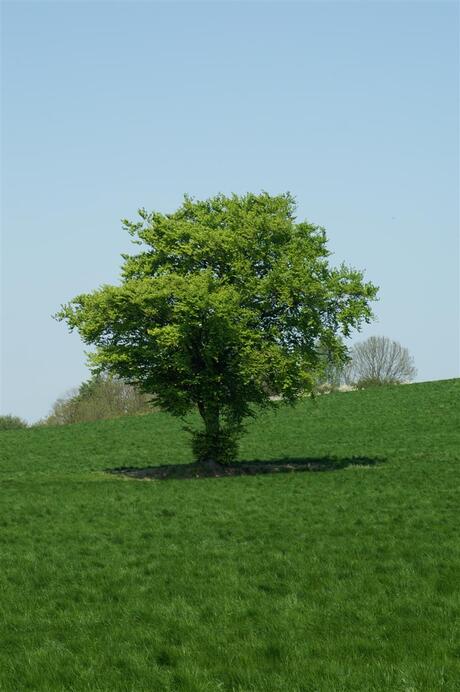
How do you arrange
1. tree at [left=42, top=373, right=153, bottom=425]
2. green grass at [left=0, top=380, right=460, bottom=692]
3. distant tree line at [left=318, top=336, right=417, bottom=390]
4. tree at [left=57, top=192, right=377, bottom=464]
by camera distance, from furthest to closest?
distant tree line at [left=318, top=336, right=417, bottom=390]
tree at [left=42, top=373, right=153, bottom=425]
tree at [left=57, top=192, right=377, bottom=464]
green grass at [left=0, top=380, right=460, bottom=692]

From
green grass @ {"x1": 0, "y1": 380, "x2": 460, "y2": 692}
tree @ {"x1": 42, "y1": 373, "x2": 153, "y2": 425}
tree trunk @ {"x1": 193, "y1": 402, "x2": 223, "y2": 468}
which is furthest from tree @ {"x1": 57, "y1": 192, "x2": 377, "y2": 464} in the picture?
tree @ {"x1": 42, "y1": 373, "x2": 153, "y2": 425}

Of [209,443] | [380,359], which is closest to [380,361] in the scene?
[380,359]

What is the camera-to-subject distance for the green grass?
42.2ft

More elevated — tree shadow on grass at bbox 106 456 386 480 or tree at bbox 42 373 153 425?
tree at bbox 42 373 153 425

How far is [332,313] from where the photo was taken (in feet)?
158

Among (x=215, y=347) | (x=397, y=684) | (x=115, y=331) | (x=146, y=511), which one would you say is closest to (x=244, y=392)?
(x=215, y=347)

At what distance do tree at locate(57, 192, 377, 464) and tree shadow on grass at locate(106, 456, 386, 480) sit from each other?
48.2 inches

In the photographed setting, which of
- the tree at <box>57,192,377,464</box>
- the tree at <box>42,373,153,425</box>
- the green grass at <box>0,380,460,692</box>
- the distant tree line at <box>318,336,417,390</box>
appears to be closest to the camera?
the green grass at <box>0,380,460,692</box>

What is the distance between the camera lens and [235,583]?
18734mm

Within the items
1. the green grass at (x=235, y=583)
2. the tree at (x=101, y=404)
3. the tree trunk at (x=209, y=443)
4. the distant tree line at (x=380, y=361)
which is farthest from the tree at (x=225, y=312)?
the distant tree line at (x=380, y=361)

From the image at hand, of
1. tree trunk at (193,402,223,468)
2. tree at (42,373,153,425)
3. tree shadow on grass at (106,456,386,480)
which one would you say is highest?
tree at (42,373,153,425)

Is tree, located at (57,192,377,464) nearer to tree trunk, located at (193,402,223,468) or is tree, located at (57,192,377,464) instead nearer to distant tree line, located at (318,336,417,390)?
tree trunk, located at (193,402,223,468)

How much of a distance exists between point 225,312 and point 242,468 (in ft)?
29.9

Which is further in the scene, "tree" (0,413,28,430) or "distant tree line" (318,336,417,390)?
"distant tree line" (318,336,417,390)
